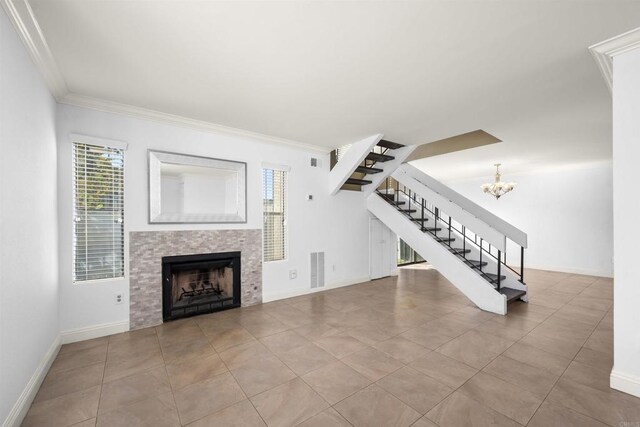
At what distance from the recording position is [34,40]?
217cm

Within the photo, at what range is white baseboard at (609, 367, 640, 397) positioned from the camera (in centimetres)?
219

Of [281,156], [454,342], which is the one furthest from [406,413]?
[281,156]

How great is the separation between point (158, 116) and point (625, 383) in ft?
19.0

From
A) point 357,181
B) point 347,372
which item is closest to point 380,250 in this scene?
point 357,181

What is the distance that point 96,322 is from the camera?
3379 millimetres

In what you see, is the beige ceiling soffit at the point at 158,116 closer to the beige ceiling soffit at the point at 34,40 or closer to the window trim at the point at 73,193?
the beige ceiling soffit at the point at 34,40

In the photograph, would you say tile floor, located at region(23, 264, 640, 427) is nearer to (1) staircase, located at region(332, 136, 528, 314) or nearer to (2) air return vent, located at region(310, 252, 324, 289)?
(1) staircase, located at region(332, 136, 528, 314)

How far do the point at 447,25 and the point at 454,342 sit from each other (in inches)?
129

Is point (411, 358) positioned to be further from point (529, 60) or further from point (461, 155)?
point (461, 155)

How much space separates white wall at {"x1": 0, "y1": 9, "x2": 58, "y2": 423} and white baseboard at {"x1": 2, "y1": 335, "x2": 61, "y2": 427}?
37mm

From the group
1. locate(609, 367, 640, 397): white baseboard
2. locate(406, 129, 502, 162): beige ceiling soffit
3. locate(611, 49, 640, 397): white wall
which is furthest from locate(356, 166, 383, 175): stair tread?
locate(609, 367, 640, 397): white baseboard

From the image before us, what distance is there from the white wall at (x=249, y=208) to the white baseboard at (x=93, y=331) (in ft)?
A: 0.15

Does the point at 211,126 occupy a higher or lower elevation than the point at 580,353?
higher

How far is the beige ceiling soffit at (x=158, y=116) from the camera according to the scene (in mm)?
3305
